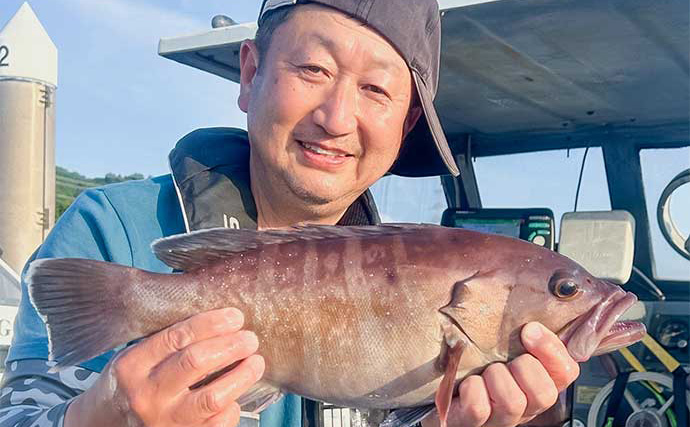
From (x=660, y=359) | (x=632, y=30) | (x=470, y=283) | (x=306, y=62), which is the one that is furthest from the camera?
(x=660, y=359)

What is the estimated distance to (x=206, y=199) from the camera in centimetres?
247

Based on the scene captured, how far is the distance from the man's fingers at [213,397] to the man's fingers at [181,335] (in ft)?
0.35

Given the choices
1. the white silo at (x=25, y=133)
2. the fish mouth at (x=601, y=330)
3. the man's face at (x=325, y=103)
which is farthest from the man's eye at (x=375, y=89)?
the white silo at (x=25, y=133)

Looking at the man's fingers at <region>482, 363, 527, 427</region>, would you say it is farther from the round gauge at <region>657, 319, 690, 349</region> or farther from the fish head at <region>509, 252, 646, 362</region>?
the round gauge at <region>657, 319, 690, 349</region>

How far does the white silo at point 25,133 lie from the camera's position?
6617 millimetres

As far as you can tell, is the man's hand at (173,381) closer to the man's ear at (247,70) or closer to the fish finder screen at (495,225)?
the man's ear at (247,70)

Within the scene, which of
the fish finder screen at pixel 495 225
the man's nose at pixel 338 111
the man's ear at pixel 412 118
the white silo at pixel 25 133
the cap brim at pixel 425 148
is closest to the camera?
the man's nose at pixel 338 111

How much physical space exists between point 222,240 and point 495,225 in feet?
12.7

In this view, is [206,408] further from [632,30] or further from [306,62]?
[632,30]

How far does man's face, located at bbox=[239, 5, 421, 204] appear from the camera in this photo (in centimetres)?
240

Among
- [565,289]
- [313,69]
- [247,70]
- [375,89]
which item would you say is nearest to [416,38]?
[375,89]

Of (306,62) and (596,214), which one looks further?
(596,214)

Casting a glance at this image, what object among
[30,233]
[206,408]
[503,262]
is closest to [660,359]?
[503,262]

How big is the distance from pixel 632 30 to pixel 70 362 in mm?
3089
